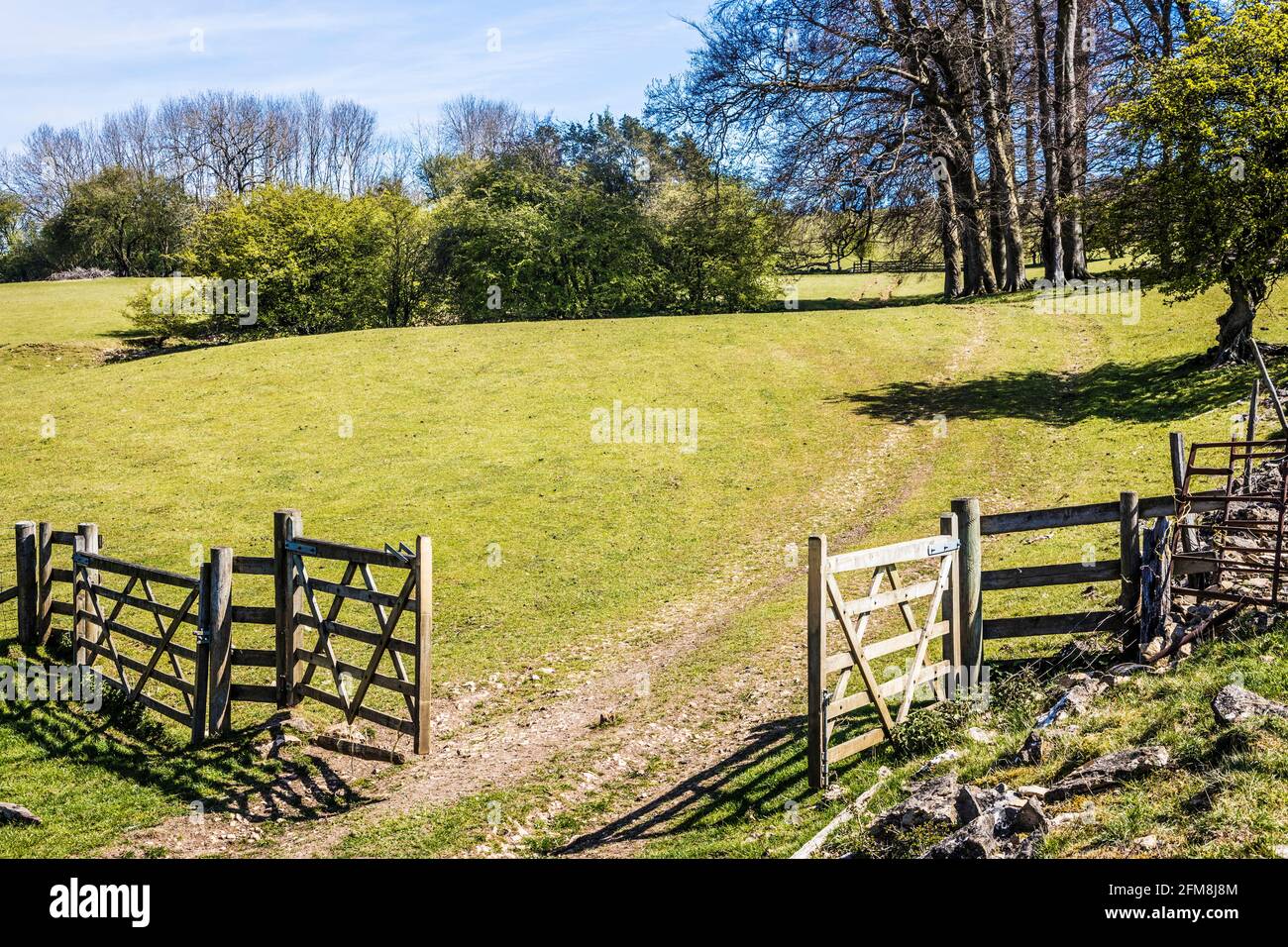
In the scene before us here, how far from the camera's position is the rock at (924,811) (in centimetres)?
696

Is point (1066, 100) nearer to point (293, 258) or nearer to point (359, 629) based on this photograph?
point (293, 258)

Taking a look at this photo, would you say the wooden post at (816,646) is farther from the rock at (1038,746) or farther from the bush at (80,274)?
the bush at (80,274)

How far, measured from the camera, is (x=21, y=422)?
3189 centimetres

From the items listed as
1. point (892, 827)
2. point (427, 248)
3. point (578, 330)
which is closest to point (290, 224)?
point (427, 248)

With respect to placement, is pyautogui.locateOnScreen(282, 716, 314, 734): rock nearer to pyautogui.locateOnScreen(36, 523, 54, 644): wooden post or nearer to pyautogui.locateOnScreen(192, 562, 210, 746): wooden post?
pyautogui.locateOnScreen(192, 562, 210, 746): wooden post

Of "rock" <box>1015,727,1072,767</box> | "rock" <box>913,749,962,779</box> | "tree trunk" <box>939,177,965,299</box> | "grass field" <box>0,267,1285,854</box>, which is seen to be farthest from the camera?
"tree trunk" <box>939,177,965,299</box>

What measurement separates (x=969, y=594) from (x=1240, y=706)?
367 centimetres

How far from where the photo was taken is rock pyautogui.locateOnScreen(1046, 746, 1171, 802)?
6.93 metres

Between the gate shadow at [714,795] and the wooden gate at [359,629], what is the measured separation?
Answer: 3.00 m

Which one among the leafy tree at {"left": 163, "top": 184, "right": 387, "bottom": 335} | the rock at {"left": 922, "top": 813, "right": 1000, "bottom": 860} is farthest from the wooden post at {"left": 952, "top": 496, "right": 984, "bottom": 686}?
the leafy tree at {"left": 163, "top": 184, "right": 387, "bottom": 335}

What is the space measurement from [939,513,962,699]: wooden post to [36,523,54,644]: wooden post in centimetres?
1418

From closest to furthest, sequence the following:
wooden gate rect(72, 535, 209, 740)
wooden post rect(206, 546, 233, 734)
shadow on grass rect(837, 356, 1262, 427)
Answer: wooden post rect(206, 546, 233, 734) < wooden gate rect(72, 535, 209, 740) < shadow on grass rect(837, 356, 1262, 427)

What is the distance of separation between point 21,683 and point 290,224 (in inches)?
1563

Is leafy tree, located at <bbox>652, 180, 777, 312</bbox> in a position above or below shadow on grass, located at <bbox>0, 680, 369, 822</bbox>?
above
